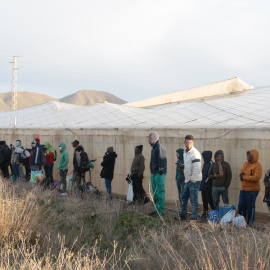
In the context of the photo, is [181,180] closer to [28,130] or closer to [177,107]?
[177,107]

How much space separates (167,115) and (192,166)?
550 cm

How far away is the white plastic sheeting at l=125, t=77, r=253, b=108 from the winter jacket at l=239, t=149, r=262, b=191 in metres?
10.6

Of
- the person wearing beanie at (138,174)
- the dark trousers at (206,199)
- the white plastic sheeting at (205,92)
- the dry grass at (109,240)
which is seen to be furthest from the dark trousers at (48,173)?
the white plastic sheeting at (205,92)

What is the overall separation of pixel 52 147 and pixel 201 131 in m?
6.02

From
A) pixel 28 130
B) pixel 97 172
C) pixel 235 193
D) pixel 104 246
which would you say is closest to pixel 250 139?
pixel 235 193

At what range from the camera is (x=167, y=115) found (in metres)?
13.8

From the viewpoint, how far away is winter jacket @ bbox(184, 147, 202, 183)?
27.5 feet

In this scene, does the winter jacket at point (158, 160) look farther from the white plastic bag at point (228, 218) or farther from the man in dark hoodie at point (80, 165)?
the man in dark hoodie at point (80, 165)

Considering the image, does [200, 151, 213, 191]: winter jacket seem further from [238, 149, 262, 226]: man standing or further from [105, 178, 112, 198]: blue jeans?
[105, 178, 112, 198]: blue jeans

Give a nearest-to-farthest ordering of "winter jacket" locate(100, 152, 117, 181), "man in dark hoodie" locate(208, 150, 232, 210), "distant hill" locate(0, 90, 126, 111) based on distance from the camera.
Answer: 1. "man in dark hoodie" locate(208, 150, 232, 210)
2. "winter jacket" locate(100, 152, 117, 181)
3. "distant hill" locate(0, 90, 126, 111)

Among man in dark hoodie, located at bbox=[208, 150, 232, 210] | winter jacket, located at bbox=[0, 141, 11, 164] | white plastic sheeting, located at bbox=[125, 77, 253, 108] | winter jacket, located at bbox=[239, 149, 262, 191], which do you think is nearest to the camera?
winter jacket, located at bbox=[239, 149, 262, 191]

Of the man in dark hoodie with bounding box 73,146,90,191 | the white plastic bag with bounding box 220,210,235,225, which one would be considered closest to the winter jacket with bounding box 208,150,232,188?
the white plastic bag with bounding box 220,210,235,225

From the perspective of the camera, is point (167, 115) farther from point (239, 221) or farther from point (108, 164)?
point (239, 221)

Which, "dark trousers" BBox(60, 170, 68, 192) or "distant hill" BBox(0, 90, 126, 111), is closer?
"dark trousers" BBox(60, 170, 68, 192)
